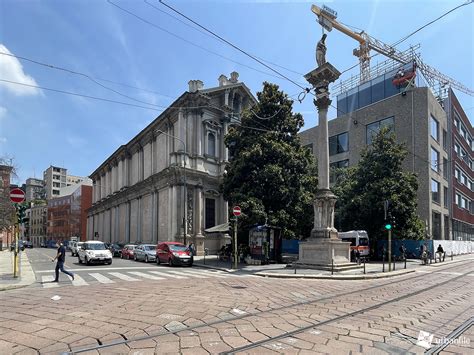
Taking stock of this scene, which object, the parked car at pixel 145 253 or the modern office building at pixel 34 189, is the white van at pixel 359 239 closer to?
the parked car at pixel 145 253

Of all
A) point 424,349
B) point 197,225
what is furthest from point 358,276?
point 197,225

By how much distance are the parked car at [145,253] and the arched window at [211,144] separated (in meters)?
14.2

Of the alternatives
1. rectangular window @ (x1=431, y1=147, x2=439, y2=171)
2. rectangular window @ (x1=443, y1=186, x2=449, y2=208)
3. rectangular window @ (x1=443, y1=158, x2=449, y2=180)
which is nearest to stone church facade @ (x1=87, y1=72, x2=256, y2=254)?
rectangular window @ (x1=431, y1=147, x2=439, y2=171)

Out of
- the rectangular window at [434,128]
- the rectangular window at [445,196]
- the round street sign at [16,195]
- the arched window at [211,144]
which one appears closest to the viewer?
the round street sign at [16,195]

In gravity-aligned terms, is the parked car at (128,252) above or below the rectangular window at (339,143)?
below

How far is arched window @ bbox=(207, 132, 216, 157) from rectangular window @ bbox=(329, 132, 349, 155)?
17.6m

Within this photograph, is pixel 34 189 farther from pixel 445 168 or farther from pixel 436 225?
pixel 436 225

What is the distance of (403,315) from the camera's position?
809cm

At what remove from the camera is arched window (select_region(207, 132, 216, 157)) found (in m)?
40.5

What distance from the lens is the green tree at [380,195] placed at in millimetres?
29250

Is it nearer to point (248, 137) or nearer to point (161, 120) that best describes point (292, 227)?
point (248, 137)

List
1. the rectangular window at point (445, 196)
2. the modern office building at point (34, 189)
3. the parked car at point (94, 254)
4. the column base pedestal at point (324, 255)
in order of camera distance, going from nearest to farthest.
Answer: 1. the column base pedestal at point (324, 255)
2. the parked car at point (94, 254)
3. the rectangular window at point (445, 196)
4. the modern office building at point (34, 189)

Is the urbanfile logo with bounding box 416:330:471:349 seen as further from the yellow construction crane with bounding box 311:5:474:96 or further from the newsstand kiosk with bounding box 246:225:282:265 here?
the yellow construction crane with bounding box 311:5:474:96

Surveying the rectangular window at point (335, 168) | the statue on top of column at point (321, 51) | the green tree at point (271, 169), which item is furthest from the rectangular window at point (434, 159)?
the statue on top of column at point (321, 51)
